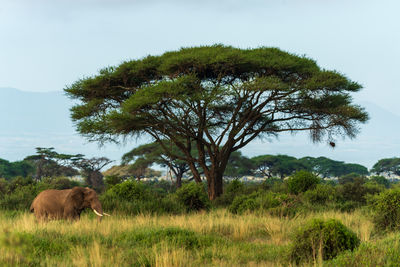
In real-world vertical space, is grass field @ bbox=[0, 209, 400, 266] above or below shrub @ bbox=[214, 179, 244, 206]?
below

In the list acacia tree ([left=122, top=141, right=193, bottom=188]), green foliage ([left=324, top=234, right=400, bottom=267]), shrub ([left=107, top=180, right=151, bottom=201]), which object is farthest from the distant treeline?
green foliage ([left=324, top=234, right=400, bottom=267])

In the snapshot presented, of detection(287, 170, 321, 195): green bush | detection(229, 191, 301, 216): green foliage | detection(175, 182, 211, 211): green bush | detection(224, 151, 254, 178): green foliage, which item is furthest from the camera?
detection(224, 151, 254, 178): green foliage

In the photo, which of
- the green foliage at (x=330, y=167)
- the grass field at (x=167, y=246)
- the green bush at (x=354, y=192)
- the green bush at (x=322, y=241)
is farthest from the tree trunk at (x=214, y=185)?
the green foliage at (x=330, y=167)

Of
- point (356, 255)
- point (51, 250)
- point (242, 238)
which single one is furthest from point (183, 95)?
point (356, 255)

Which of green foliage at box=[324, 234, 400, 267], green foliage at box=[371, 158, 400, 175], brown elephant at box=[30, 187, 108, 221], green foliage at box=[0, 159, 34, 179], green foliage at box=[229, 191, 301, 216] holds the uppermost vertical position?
green foliage at box=[0, 159, 34, 179]

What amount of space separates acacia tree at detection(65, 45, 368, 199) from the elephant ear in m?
9.36

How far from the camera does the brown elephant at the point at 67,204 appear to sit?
1310cm

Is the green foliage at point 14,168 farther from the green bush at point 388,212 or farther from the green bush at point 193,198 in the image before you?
the green bush at point 388,212

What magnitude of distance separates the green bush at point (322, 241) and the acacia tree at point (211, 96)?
47.3 ft

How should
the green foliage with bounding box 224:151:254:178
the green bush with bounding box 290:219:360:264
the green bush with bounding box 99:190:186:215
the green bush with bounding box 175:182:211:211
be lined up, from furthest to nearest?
the green foliage with bounding box 224:151:254:178, the green bush with bounding box 175:182:211:211, the green bush with bounding box 99:190:186:215, the green bush with bounding box 290:219:360:264

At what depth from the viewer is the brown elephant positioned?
1310 cm

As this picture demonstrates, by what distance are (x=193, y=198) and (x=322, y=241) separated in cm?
1187

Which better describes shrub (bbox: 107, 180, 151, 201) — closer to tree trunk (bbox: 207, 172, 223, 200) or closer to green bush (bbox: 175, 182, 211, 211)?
green bush (bbox: 175, 182, 211, 211)

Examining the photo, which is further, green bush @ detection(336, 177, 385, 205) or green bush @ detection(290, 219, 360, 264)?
green bush @ detection(336, 177, 385, 205)
